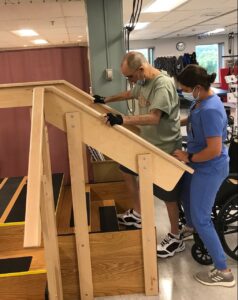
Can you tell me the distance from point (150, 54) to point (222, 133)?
503 inches

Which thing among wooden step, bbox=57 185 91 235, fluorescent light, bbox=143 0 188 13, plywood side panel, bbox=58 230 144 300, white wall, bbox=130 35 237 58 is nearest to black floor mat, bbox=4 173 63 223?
wooden step, bbox=57 185 91 235

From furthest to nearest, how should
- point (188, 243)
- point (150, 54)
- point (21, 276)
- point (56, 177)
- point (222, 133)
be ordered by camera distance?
1. point (150, 54)
2. point (56, 177)
3. point (188, 243)
4. point (222, 133)
5. point (21, 276)

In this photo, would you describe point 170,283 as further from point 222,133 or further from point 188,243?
point 222,133

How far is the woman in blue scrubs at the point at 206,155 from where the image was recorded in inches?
78.4

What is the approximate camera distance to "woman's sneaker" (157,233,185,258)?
2.56 meters

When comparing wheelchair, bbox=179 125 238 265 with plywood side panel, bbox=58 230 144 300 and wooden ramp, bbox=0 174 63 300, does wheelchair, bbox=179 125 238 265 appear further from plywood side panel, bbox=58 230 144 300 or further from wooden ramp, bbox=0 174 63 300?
wooden ramp, bbox=0 174 63 300

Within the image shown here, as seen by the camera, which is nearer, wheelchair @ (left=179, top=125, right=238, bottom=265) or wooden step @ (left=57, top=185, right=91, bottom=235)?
wooden step @ (left=57, top=185, right=91, bottom=235)

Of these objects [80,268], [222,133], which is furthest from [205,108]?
[80,268]

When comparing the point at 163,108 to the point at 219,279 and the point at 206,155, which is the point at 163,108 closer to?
the point at 206,155

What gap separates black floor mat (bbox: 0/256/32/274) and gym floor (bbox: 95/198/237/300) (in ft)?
1.62

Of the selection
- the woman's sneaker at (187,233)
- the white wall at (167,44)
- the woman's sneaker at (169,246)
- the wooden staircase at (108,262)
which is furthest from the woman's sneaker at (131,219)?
the white wall at (167,44)

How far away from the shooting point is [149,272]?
2129mm

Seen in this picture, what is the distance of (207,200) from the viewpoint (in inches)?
84.9

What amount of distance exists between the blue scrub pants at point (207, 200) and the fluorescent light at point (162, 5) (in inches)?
159
